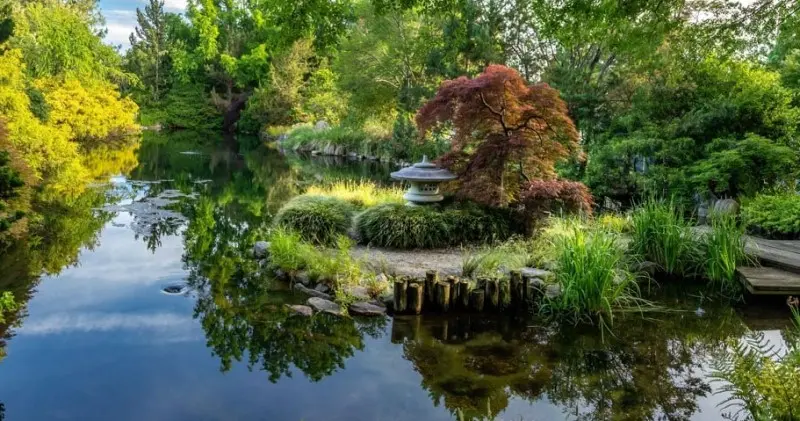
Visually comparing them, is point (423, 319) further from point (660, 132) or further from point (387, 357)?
point (660, 132)

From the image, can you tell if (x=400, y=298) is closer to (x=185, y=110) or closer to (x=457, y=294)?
(x=457, y=294)

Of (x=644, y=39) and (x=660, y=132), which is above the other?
(x=644, y=39)

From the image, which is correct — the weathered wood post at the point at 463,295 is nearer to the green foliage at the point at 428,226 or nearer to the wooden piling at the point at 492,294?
the wooden piling at the point at 492,294

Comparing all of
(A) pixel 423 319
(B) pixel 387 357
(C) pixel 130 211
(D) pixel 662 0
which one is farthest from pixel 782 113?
(C) pixel 130 211

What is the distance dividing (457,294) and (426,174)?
297 cm

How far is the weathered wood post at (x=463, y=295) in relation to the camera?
5621 millimetres

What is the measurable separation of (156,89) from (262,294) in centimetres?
3627

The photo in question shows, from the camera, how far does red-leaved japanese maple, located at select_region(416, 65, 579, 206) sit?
309 inches

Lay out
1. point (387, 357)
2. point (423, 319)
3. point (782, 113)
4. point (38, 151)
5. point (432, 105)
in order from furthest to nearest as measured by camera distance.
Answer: point (38, 151)
point (782, 113)
point (432, 105)
point (423, 319)
point (387, 357)

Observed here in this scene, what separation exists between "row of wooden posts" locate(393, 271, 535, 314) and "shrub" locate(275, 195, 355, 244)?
2.47 m

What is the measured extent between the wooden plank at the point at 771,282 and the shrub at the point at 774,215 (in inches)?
61.5

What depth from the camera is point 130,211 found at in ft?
34.5

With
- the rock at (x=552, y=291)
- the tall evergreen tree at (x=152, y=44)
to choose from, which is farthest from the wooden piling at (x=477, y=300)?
the tall evergreen tree at (x=152, y=44)

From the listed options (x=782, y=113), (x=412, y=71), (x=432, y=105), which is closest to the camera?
(x=432, y=105)
